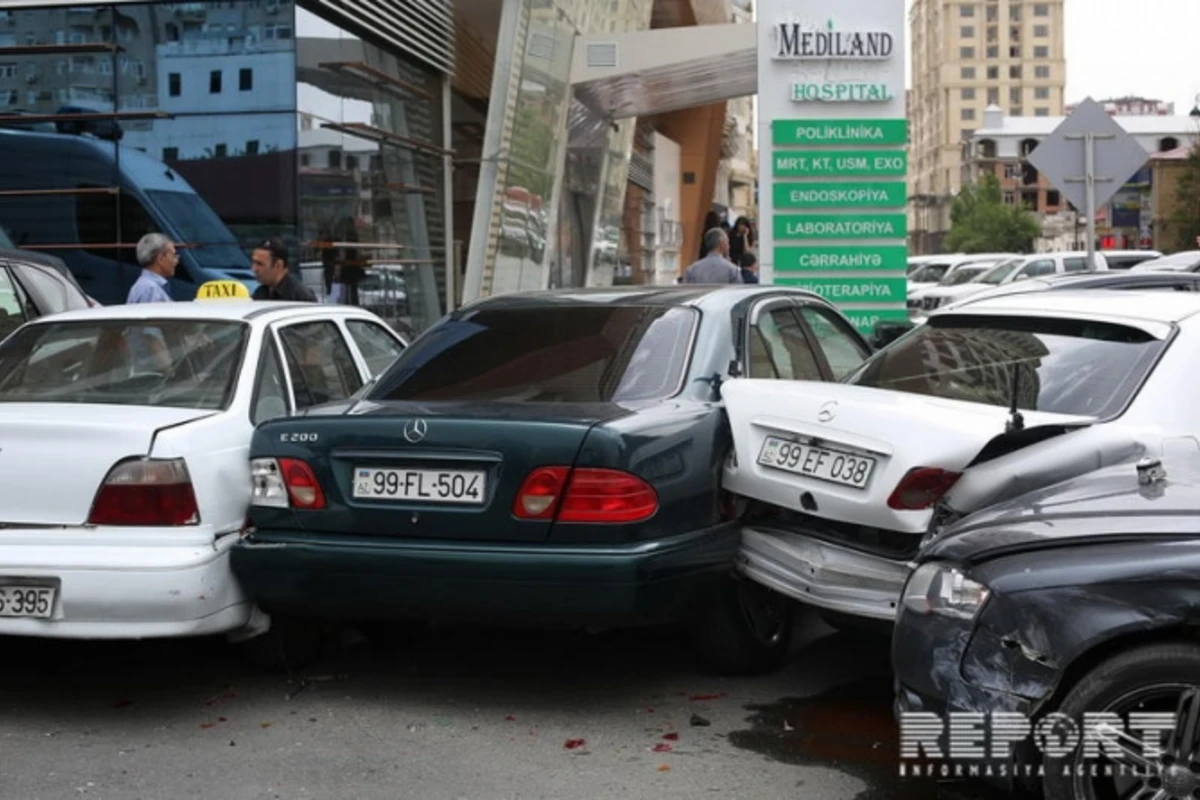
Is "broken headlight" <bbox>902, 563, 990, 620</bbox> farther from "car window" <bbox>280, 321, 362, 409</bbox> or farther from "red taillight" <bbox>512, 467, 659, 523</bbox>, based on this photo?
"car window" <bbox>280, 321, 362, 409</bbox>

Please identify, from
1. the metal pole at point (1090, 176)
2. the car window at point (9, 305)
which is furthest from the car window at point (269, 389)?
the metal pole at point (1090, 176)

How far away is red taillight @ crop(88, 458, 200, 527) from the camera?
17.7 feet

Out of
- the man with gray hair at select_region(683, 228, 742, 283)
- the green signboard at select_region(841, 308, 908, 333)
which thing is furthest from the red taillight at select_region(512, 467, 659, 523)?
the green signboard at select_region(841, 308, 908, 333)

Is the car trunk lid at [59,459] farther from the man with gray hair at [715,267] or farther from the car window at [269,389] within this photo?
the man with gray hair at [715,267]

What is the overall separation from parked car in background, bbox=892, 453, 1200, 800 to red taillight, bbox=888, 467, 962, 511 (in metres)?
0.72

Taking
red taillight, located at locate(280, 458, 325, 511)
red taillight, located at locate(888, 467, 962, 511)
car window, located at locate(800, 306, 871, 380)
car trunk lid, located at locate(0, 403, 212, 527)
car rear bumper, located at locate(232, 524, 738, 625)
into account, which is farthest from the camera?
car window, located at locate(800, 306, 871, 380)

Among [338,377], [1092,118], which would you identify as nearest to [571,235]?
[1092,118]

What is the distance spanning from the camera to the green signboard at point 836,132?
53.9ft

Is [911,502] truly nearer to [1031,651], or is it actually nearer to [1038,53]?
[1031,651]

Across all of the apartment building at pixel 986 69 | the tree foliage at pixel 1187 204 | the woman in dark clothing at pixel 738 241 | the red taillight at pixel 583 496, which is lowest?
the red taillight at pixel 583 496

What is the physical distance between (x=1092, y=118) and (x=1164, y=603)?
10814 millimetres

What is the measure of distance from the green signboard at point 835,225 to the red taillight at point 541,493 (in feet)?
38.9

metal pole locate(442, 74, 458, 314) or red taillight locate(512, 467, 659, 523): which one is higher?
metal pole locate(442, 74, 458, 314)

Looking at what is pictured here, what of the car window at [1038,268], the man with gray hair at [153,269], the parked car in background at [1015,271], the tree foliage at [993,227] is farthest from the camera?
the tree foliage at [993,227]
